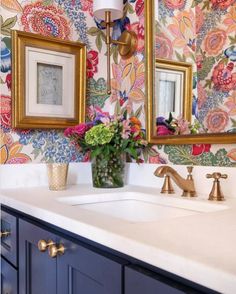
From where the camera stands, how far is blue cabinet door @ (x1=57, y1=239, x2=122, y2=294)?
62 centimetres

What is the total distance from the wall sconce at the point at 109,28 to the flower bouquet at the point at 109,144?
28 centimetres

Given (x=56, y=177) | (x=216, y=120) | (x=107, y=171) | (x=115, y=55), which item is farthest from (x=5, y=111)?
(x=216, y=120)

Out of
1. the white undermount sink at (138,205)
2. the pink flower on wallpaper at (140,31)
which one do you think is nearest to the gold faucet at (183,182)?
the white undermount sink at (138,205)

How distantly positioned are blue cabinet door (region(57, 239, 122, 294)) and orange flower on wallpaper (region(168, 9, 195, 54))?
828 millimetres

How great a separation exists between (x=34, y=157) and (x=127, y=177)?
1.38 feet

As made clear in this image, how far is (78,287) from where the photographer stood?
0.73 metres

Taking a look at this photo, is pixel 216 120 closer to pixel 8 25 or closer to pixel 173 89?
pixel 173 89

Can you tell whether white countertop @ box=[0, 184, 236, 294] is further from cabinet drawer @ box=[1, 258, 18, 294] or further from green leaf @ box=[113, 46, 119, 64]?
green leaf @ box=[113, 46, 119, 64]

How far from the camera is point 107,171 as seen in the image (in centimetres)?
134

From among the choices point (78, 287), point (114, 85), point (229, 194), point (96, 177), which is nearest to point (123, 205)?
point (96, 177)

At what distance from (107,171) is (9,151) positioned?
0.41 meters

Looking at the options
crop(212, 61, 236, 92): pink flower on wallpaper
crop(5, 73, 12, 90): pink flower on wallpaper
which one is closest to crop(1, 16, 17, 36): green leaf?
crop(5, 73, 12, 90): pink flower on wallpaper

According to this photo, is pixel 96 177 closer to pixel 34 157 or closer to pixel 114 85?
pixel 34 157

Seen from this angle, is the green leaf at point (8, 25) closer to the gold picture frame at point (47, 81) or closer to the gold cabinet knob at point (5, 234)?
the gold picture frame at point (47, 81)
